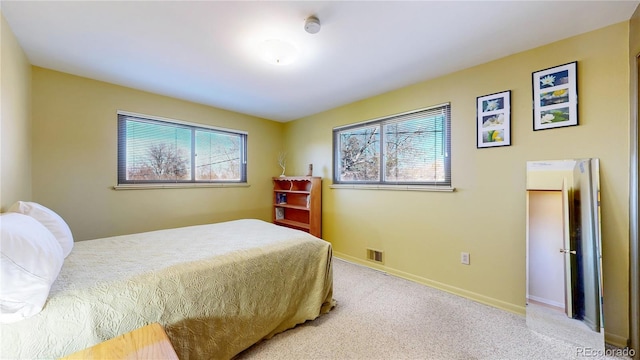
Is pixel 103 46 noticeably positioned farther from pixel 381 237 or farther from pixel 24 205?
pixel 381 237

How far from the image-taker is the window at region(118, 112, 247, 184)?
114 inches

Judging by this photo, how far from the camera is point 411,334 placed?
180 centimetres

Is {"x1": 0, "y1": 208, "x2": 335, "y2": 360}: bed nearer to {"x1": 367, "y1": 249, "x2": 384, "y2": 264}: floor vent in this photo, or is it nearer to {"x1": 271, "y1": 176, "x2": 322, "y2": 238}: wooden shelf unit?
{"x1": 367, "y1": 249, "x2": 384, "y2": 264}: floor vent

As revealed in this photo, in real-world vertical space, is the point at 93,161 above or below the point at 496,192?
above

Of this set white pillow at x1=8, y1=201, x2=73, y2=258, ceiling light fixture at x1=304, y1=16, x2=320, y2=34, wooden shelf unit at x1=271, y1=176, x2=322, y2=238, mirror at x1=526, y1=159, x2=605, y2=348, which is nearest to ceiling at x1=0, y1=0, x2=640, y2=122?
ceiling light fixture at x1=304, y1=16, x2=320, y2=34

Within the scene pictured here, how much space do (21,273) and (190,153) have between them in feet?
8.62

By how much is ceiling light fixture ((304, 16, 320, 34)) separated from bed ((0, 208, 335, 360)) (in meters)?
1.66

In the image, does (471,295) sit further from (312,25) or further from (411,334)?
(312,25)

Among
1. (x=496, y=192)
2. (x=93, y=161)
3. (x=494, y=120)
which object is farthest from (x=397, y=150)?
(x=93, y=161)

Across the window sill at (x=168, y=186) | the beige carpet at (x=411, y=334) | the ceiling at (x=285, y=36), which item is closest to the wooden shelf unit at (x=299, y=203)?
the window sill at (x=168, y=186)

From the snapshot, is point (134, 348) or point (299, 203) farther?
point (299, 203)

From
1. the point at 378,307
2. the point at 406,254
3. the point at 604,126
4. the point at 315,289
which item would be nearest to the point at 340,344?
the point at 315,289

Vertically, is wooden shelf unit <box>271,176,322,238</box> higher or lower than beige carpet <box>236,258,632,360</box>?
higher

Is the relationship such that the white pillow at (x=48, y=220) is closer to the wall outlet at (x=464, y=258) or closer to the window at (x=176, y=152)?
the window at (x=176, y=152)
